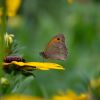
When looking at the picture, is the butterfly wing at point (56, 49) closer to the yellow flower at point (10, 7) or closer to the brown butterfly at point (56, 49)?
the brown butterfly at point (56, 49)

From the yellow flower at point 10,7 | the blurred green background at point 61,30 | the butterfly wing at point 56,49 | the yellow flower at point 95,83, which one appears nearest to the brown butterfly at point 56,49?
the butterfly wing at point 56,49

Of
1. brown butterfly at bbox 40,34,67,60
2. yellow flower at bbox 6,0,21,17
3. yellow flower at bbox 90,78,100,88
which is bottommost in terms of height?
yellow flower at bbox 90,78,100,88

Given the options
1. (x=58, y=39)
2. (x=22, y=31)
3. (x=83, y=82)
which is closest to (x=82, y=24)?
(x=22, y=31)

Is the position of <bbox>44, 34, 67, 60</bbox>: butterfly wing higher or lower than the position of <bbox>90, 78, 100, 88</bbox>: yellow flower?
higher

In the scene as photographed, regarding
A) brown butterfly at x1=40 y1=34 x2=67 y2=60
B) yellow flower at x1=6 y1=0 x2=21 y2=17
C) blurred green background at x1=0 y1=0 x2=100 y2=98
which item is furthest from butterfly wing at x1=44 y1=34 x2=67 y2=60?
blurred green background at x1=0 y1=0 x2=100 y2=98

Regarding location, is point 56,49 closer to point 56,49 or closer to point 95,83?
point 56,49

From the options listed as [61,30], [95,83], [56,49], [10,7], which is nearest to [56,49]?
[56,49]

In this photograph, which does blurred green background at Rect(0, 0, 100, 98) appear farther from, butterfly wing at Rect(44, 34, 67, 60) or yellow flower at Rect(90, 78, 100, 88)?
butterfly wing at Rect(44, 34, 67, 60)

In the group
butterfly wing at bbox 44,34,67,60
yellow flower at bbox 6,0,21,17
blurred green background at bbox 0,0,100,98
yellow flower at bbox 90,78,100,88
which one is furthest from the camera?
blurred green background at bbox 0,0,100,98
